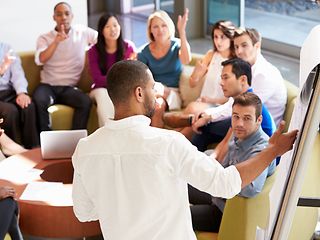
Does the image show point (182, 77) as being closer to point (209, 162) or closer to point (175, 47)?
point (175, 47)

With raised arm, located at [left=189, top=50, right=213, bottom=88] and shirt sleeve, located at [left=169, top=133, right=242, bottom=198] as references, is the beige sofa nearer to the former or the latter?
raised arm, located at [left=189, top=50, right=213, bottom=88]

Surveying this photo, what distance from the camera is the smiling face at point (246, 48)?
521cm

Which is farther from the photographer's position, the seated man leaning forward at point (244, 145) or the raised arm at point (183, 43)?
the raised arm at point (183, 43)

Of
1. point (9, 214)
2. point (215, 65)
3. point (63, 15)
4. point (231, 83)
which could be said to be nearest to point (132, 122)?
point (9, 214)

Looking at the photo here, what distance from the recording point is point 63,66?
6.29 m

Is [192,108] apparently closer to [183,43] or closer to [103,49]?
[183,43]

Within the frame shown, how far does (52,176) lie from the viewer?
4957mm

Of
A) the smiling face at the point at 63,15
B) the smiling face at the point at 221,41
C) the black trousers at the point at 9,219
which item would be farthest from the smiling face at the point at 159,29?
the black trousers at the point at 9,219

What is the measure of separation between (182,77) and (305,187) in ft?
7.61

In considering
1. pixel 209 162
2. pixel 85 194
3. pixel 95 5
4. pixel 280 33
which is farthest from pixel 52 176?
pixel 95 5

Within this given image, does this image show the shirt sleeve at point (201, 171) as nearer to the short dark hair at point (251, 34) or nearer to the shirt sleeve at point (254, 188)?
the shirt sleeve at point (254, 188)

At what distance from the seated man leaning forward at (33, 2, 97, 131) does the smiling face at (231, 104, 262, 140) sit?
2.47 m

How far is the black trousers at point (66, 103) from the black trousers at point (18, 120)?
69 millimetres

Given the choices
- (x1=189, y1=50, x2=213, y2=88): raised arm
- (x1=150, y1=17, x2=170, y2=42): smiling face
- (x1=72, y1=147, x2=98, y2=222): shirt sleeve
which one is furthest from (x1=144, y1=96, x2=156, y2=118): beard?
(x1=150, y1=17, x2=170, y2=42): smiling face
